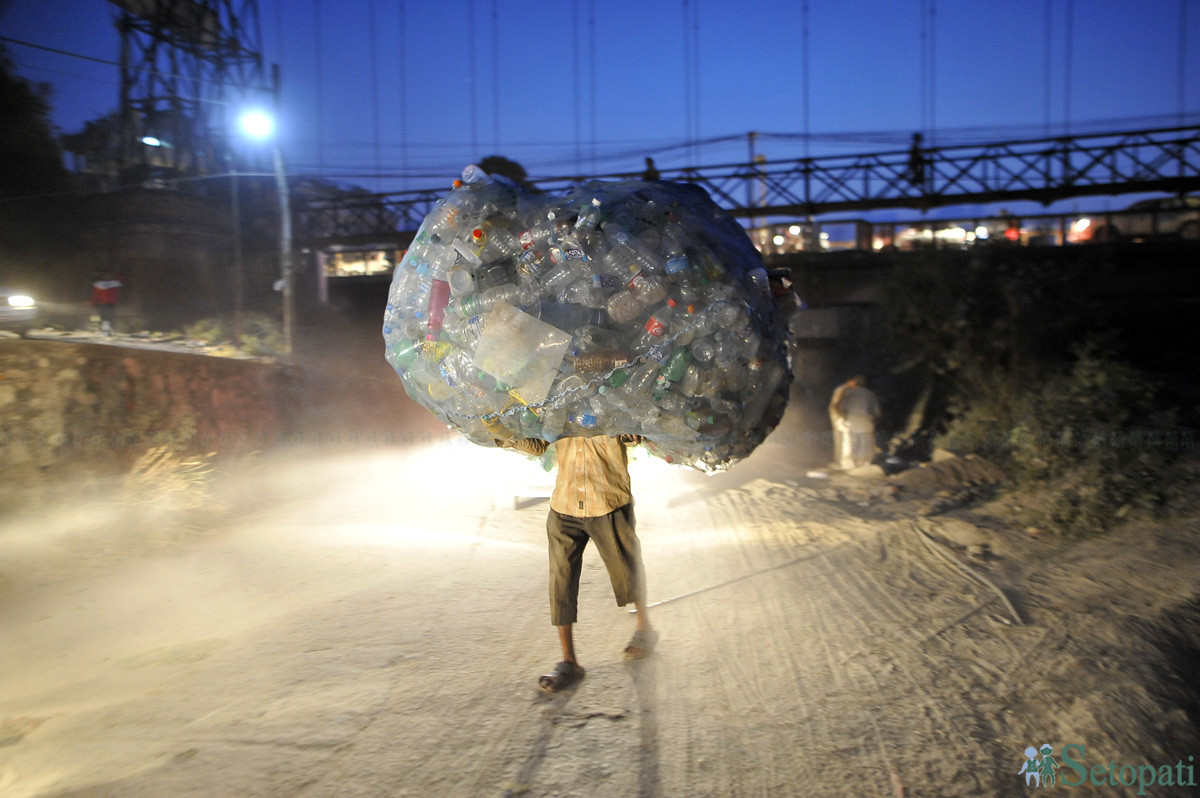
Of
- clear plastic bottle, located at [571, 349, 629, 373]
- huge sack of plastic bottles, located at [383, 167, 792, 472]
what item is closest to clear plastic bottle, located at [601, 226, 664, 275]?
huge sack of plastic bottles, located at [383, 167, 792, 472]

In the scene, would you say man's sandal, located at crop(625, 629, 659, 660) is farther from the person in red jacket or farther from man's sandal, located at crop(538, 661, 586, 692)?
the person in red jacket

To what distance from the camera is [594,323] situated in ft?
9.84

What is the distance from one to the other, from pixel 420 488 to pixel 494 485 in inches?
37.3

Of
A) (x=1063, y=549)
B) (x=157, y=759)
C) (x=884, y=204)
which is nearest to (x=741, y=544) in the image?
(x=1063, y=549)

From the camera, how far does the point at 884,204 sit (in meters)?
18.3

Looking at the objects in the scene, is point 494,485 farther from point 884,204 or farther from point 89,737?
point 884,204

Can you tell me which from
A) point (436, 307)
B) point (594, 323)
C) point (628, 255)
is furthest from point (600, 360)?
point (436, 307)

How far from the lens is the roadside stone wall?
20.4ft

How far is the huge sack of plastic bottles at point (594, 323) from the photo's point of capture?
9.81ft

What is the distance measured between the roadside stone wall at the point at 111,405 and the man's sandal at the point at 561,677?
5.15 m

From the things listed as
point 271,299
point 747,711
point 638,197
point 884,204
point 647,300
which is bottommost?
point 747,711

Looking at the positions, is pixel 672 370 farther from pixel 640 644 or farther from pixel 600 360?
pixel 640 644

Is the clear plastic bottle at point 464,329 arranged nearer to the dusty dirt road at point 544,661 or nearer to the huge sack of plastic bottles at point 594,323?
the huge sack of plastic bottles at point 594,323

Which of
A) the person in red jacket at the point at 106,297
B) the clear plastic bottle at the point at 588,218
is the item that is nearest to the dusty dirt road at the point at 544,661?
the clear plastic bottle at the point at 588,218
